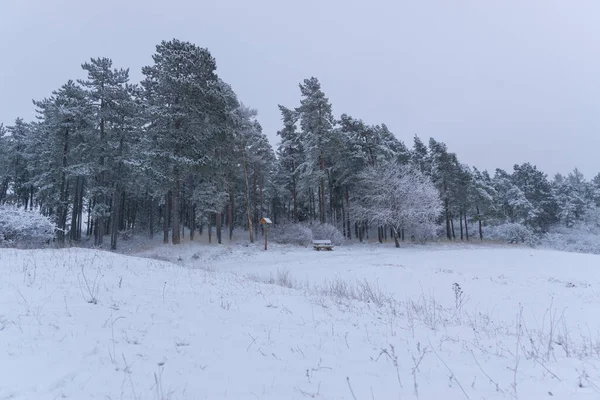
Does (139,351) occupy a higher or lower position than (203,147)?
lower

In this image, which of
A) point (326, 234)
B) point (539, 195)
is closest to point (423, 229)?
point (326, 234)

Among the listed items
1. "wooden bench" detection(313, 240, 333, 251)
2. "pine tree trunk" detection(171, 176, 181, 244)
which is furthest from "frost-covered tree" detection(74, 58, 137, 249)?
"wooden bench" detection(313, 240, 333, 251)

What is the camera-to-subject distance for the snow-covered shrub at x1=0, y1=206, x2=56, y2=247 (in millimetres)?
16250

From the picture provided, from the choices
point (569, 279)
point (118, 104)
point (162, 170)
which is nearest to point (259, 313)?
point (569, 279)

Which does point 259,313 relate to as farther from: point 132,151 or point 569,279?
point 132,151

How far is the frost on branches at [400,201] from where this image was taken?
30.2 metres

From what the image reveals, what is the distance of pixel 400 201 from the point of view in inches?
1209

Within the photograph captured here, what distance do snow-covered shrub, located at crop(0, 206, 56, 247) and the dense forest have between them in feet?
6.97

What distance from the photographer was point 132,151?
26.7 metres

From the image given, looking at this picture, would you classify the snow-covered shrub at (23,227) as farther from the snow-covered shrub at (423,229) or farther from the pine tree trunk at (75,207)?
the snow-covered shrub at (423,229)

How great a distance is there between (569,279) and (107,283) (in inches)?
788

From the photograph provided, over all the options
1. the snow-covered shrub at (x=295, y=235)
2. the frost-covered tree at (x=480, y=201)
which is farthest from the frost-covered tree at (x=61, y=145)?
the frost-covered tree at (x=480, y=201)

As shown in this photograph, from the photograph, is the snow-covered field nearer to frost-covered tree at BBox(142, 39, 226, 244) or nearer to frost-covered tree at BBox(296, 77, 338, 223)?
frost-covered tree at BBox(142, 39, 226, 244)

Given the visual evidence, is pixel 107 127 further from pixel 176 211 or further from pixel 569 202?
pixel 569 202
